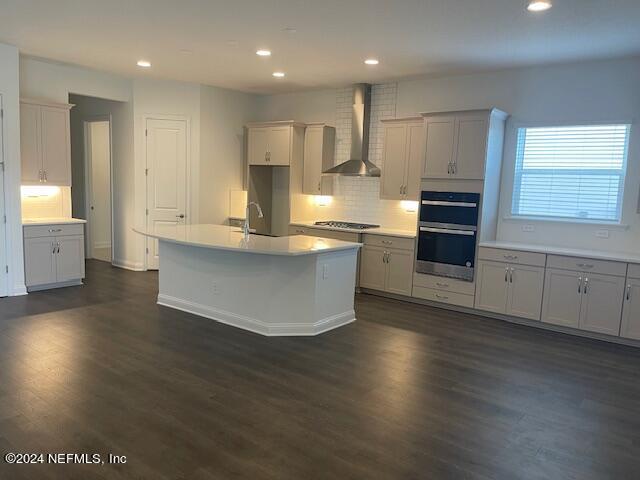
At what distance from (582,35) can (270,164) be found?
191 inches

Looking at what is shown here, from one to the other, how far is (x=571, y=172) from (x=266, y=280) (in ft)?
12.5

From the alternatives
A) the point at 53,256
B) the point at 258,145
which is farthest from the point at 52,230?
the point at 258,145

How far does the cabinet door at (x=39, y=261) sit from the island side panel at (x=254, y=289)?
210 centimetres

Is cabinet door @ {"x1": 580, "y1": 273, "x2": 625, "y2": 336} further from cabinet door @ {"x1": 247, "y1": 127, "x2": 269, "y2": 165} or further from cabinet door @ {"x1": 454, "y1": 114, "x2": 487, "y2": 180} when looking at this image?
cabinet door @ {"x1": 247, "y1": 127, "x2": 269, "y2": 165}

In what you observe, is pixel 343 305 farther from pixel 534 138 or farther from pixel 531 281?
pixel 534 138

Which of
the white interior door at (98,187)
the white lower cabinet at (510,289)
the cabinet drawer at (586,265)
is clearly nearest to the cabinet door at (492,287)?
the white lower cabinet at (510,289)

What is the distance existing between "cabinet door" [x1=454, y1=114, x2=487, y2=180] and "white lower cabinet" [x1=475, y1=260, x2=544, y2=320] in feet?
3.59

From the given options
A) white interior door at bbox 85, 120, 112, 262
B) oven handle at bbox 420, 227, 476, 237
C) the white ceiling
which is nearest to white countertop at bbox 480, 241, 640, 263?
oven handle at bbox 420, 227, 476, 237

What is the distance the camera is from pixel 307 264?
16.0 feet

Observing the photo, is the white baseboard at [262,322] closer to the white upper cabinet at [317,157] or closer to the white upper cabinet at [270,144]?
the white upper cabinet at [317,157]

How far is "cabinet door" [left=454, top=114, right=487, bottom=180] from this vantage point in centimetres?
590

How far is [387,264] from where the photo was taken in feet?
22.1

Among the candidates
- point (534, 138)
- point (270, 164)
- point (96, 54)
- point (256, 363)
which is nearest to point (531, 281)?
point (534, 138)

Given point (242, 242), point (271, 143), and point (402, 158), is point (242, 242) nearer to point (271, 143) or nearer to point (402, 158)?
point (402, 158)
